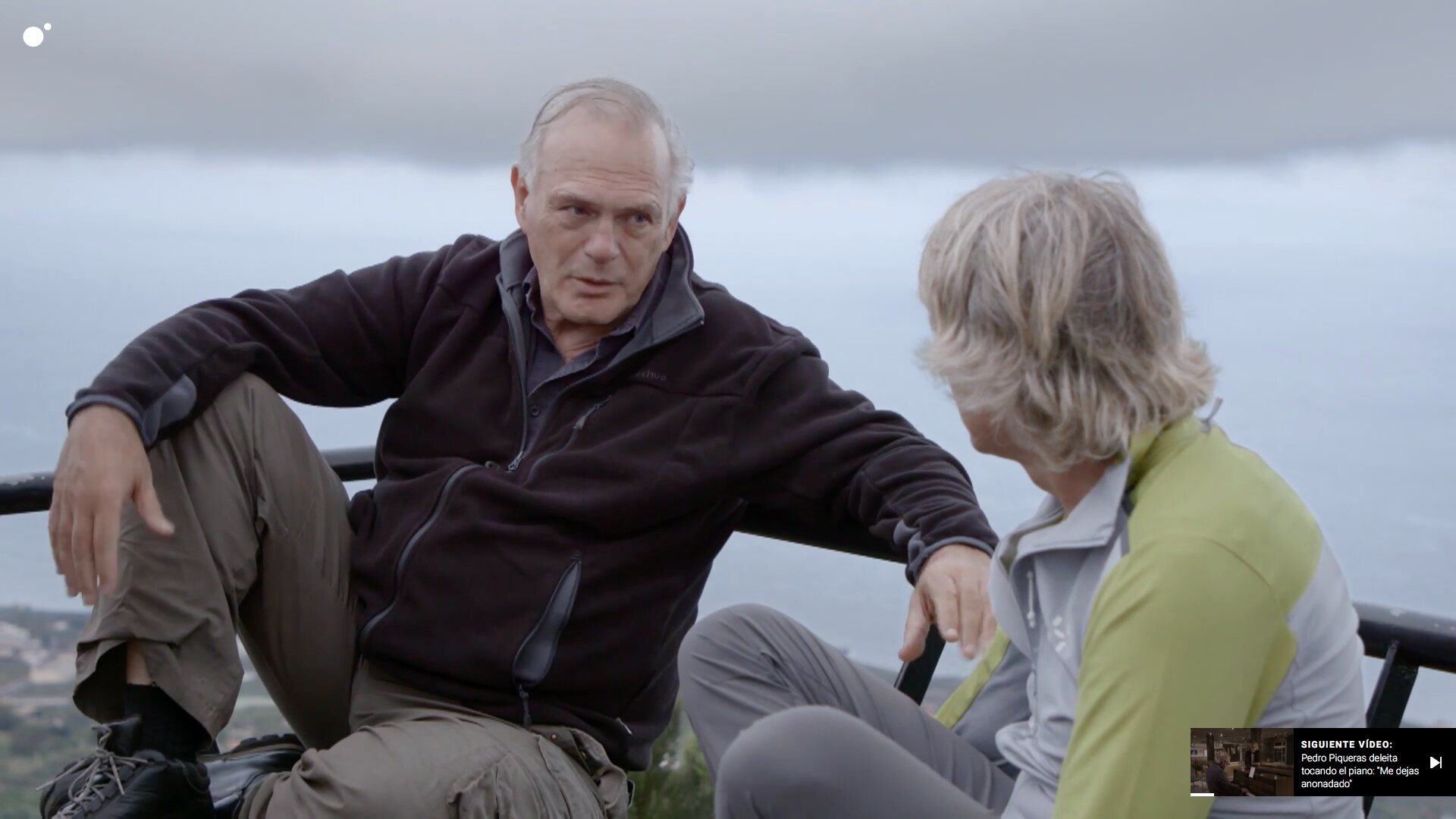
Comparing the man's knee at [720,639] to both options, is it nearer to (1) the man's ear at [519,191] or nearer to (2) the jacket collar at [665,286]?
(2) the jacket collar at [665,286]

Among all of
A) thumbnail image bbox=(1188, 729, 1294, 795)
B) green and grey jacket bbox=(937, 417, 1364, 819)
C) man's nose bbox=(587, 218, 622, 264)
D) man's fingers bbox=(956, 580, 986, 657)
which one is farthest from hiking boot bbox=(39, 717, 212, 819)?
thumbnail image bbox=(1188, 729, 1294, 795)

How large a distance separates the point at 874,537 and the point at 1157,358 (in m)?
0.83

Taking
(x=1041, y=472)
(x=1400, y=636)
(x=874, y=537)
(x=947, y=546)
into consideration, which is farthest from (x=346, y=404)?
(x=1400, y=636)

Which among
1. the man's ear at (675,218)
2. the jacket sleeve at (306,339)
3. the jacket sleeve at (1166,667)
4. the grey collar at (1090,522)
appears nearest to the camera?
the jacket sleeve at (1166,667)

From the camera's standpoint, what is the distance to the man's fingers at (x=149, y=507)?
186 centimetres

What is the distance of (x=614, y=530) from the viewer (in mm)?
2045

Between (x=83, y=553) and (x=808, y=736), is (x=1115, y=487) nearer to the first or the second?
(x=808, y=736)

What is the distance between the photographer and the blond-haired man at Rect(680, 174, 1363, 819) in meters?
1.11

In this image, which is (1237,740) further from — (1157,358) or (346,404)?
(346,404)

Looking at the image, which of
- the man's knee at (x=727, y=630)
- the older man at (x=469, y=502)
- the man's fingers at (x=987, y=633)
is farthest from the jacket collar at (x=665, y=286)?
the man's fingers at (x=987, y=633)

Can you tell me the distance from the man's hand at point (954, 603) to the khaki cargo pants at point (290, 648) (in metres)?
0.55

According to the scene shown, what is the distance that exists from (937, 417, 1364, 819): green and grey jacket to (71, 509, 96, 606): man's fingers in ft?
4.09

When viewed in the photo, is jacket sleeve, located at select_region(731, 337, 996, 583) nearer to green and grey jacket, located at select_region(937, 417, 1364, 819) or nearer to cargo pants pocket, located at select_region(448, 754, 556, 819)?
cargo pants pocket, located at select_region(448, 754, 556, 819)
